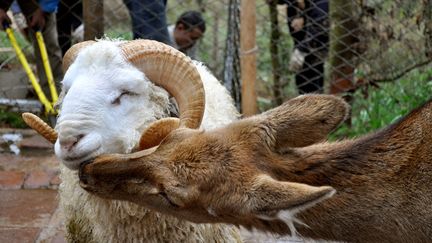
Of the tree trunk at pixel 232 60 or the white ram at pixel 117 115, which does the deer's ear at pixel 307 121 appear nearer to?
the white ram at pixel 117 115

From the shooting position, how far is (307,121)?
3322mm

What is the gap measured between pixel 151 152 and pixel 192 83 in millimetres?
993

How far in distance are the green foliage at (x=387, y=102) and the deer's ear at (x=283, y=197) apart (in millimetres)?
4101

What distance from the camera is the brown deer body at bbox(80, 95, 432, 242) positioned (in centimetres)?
314

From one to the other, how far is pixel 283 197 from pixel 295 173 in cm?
46

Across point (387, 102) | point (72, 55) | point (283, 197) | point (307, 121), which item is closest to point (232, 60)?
point (387, 102)

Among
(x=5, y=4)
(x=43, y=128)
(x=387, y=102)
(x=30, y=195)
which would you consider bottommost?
(x=30, y=195)

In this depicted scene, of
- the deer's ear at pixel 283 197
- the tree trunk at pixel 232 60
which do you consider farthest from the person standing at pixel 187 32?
the deer's ear at pixel 283 197

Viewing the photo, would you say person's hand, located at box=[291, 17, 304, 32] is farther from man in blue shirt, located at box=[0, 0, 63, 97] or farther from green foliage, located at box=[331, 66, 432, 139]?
man in blue shirt, located at box=[0, 0, 63, 97]

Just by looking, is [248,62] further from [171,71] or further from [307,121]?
[307,121]

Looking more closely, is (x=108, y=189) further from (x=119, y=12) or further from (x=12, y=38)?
(x=119, y=12)

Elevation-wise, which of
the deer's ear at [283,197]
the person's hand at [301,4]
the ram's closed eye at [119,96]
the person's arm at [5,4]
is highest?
the person's hand at [301,4]

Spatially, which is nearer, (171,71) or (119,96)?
(119,96)

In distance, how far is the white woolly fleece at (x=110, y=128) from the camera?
3811 millimetres
